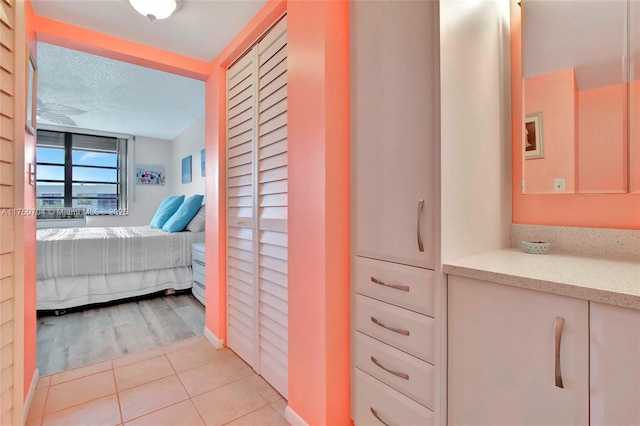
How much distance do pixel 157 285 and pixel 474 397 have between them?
3572mm

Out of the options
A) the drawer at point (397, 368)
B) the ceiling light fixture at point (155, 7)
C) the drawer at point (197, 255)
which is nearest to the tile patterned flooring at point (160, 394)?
the drawer at point (397, 368)

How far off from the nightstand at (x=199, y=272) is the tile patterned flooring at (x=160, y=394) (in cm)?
111

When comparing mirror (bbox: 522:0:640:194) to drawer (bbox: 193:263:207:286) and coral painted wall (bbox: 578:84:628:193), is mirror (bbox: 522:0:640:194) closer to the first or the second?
coral painted wall (bbox: 578:84:628:193)

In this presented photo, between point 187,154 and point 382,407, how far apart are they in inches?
211

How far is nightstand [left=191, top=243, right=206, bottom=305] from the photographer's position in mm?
3310

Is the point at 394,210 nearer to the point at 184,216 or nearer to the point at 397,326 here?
the point at 397,326

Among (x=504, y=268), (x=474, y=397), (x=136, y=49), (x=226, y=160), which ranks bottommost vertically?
(x=474, y=397)

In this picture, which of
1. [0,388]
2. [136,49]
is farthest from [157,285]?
[0,388]

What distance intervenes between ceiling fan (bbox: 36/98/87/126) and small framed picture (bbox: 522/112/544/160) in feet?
16.8

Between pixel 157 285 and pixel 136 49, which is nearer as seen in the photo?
pixel 136 49

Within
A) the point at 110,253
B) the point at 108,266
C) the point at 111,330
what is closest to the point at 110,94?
the point at 110,253

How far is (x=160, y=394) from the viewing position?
1.77m

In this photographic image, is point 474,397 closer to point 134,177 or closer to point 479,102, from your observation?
point 479,102

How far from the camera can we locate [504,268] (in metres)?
Result: 0.95
